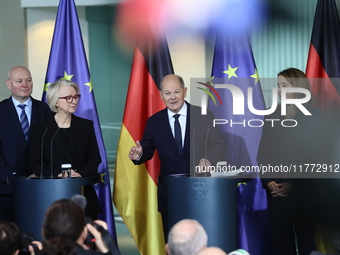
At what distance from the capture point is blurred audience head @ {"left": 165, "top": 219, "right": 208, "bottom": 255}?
2498mm

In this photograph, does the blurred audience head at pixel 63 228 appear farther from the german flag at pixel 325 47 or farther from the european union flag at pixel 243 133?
the german flag at pixel 325 47

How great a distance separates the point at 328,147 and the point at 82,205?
238 centimetres

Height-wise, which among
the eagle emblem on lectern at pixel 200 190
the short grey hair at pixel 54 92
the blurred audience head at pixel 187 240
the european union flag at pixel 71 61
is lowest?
the blurred audience head at pixel 187 240

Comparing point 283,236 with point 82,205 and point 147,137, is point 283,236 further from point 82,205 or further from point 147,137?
point 82,205

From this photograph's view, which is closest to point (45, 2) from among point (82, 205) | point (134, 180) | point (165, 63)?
point (165, 63)

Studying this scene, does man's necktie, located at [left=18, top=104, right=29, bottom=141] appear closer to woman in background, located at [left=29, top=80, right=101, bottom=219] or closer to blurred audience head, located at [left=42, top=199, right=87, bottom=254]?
woman in background, located at [left=29, top=80, right=101, bottom=219]

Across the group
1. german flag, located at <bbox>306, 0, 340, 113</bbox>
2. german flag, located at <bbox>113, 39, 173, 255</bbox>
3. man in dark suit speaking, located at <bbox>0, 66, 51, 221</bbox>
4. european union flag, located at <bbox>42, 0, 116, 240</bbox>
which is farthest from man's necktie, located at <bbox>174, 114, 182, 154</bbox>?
german flag, located at <bbox>306, 0, 340, 113</bbox>

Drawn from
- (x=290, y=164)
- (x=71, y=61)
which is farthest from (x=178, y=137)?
(x=71, y=61)

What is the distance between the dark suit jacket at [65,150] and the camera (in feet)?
14.4

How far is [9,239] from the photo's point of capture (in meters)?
2.62

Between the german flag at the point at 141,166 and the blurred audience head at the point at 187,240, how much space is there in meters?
2.79

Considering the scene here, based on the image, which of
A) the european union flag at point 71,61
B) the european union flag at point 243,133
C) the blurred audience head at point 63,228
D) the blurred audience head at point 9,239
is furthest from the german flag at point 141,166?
the blurred audience head at point 63,228

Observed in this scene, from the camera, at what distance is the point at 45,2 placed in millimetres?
6699

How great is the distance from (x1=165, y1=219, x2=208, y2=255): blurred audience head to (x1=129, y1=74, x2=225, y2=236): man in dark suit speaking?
1.84 metres
